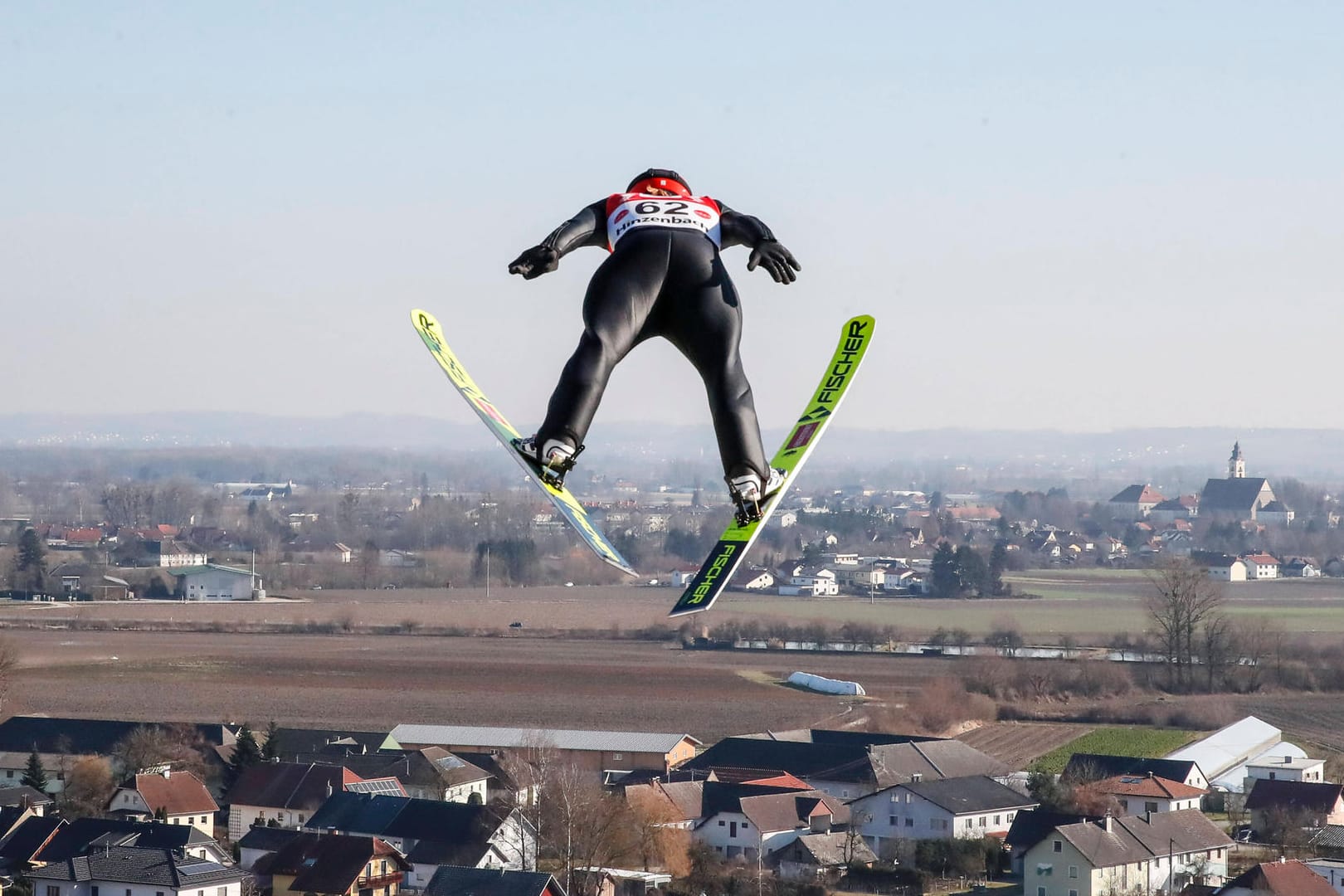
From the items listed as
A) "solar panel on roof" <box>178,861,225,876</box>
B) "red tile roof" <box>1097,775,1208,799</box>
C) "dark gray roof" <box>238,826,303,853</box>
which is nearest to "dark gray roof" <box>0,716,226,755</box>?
"dark gray roof" <box>238,826,303,853</box>

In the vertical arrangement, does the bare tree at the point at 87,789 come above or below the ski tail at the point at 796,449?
below

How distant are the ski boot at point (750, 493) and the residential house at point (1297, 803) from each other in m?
26.9

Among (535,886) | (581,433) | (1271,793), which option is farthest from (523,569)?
(581,433)

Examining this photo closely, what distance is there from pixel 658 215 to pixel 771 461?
1.16 metres

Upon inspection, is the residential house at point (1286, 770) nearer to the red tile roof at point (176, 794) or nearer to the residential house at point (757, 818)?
the residential house at point (757, 818)

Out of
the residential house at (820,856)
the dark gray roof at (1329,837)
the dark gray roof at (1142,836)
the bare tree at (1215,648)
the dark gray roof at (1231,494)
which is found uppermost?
the dark gray roof at (1231,494)

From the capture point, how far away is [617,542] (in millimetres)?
70938

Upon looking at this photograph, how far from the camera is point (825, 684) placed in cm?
5091

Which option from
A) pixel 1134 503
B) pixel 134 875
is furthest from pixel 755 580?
pixel 1134 503

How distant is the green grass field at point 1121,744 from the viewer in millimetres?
39844

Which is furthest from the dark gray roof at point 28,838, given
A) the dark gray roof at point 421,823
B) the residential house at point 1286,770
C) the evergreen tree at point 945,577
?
the evergreen tree at point 945,577

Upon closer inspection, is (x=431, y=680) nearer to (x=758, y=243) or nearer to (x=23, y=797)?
(x=23, y=797)

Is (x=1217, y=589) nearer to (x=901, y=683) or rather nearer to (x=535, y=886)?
(x=901, y=683)

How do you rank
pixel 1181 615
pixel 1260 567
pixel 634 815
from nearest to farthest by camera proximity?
pixel 634 815, pixel 1181 615, pixel 1260 567
